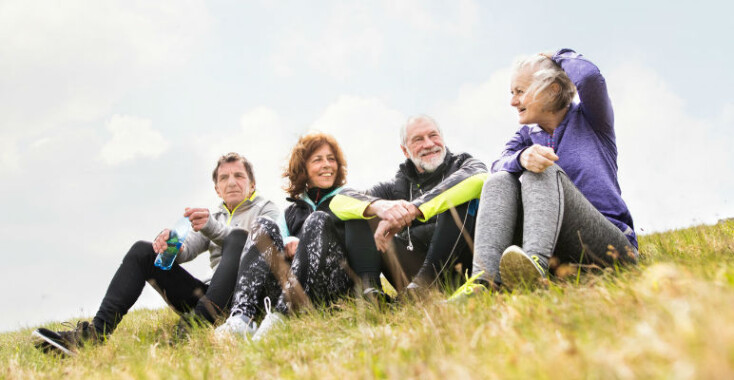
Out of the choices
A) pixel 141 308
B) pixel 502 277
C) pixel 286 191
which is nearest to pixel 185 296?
pixel 286 191

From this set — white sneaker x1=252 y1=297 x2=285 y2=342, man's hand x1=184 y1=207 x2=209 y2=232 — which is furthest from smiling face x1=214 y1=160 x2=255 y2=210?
white sneaker x1=252 y1=297 x2=285 y2=342

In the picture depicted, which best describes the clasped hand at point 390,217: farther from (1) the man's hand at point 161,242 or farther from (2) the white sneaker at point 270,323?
(1) the man's hand at point 161,242

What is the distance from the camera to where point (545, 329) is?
2.14 m

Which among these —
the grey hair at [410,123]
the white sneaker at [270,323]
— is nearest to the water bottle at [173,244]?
the white sneaker at [270,323]

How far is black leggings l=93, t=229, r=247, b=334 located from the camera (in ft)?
16.0

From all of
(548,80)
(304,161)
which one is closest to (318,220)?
(304,161)

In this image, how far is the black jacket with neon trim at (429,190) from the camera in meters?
4.29

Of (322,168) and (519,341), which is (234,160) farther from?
(519,341)

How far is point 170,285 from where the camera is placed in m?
5.51

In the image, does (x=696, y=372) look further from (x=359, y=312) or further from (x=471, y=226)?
(x=471, y=226)

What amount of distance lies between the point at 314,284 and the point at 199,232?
82.8 inches

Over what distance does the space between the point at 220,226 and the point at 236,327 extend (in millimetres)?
1716

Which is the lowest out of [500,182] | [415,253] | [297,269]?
[415,253]

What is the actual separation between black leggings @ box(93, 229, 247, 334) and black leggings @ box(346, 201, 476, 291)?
1255 millimetres
